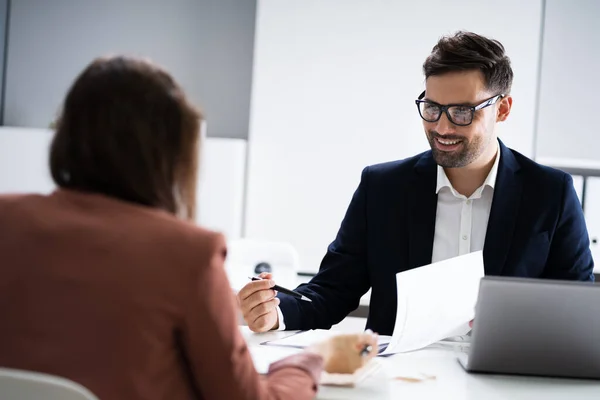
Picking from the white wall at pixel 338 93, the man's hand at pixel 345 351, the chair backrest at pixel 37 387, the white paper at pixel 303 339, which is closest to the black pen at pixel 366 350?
the man's hand at pixel 345 351

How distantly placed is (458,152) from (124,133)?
1390 millimetres

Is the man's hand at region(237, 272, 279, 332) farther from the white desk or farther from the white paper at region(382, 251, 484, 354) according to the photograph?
the white paper at region(382, 251, 484, 354)

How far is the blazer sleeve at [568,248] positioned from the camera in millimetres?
2373

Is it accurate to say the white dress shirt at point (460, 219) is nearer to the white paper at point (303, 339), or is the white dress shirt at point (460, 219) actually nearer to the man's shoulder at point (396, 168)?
the man's shoulder at point (396, 168)

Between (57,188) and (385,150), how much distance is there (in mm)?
3266

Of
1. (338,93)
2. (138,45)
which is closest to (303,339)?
(338,93)

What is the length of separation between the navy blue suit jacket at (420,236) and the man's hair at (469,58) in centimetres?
24

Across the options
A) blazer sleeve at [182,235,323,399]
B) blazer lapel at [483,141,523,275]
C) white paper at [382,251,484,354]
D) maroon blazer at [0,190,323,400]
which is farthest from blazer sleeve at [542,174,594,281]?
maroon blazer at [0,190,323,400]

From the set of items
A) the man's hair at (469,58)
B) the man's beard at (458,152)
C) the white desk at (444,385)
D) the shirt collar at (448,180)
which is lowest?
the white desk at (444,385)

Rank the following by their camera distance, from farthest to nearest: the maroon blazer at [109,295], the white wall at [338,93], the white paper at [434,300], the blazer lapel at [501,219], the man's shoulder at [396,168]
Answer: the white wall at [338,93]
the man's shoulder at [396,168]
the blazer lapel at [501,219]
the white paper at [434,300]
the maroon blazer at [109,295]


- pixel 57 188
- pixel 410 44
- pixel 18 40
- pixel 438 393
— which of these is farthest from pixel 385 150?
pixel 57 188

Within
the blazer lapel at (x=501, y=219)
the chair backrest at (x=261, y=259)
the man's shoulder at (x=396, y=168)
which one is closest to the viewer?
the blazer lapel at (x=501, y=219)

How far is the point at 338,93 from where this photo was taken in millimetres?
4391

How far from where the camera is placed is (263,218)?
4445 millimetres
